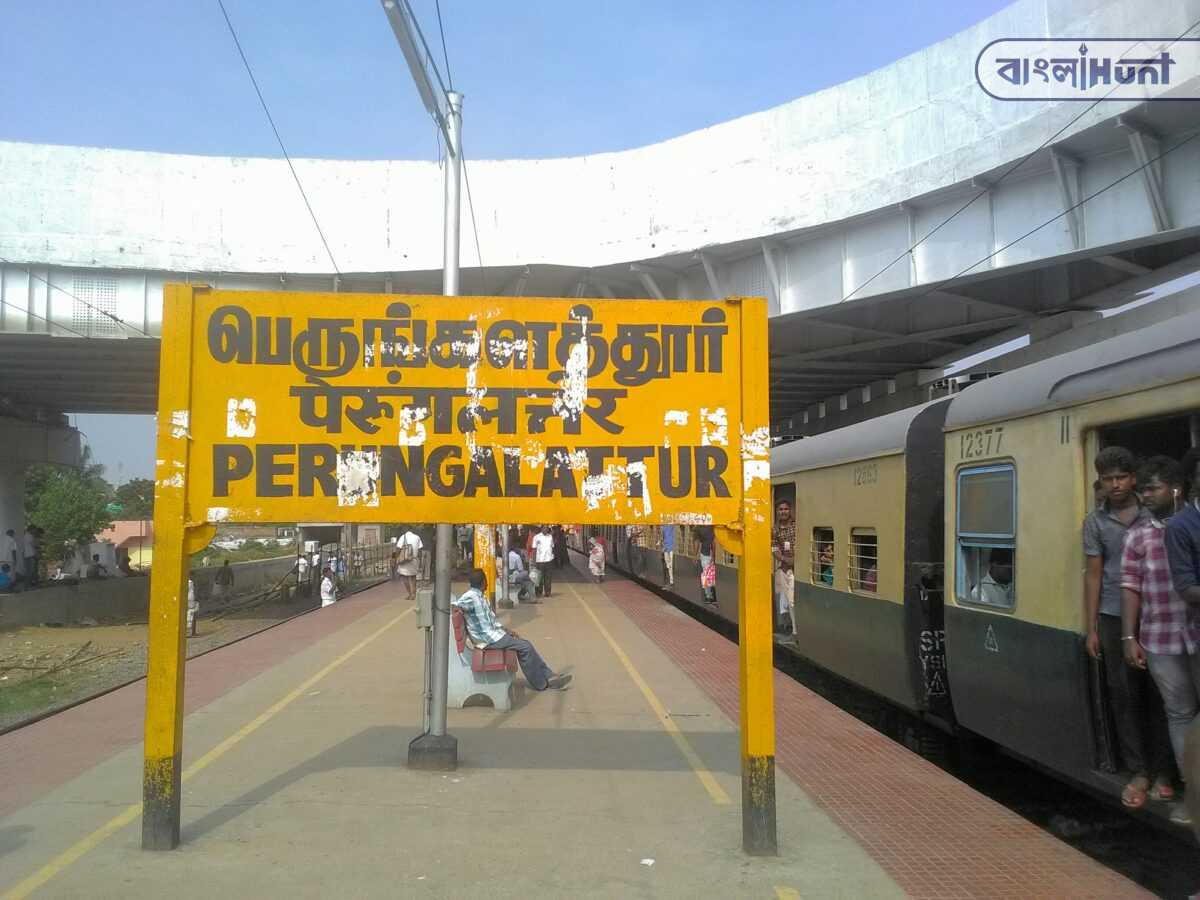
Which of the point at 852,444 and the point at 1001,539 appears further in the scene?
the point at 852,444

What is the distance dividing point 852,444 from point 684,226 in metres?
9.70

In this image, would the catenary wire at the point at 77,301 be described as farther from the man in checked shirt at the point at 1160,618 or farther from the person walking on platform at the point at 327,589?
the man in checked shirt at the point at 1160,618

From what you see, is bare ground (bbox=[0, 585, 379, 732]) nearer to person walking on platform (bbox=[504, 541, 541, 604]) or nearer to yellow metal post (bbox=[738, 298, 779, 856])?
person walking on platform (bbox=[504, 541, 541, 604])

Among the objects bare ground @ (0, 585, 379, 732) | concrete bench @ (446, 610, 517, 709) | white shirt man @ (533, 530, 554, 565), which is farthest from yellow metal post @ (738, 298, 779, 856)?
white shirt man @ (533, 530, 554, 565)

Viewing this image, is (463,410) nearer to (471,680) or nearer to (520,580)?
(471,680)

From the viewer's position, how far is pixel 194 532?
5383 mm

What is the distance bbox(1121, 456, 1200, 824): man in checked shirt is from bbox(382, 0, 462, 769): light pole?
4.09 meters

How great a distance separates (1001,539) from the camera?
262 inches

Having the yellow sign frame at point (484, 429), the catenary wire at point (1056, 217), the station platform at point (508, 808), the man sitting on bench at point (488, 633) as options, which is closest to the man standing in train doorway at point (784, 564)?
the station platform at point (508, 808)

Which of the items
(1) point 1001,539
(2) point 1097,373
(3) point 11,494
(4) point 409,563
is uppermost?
(2) point 1097,373

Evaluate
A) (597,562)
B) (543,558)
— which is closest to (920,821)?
(543,558)

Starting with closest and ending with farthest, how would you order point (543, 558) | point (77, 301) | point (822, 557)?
point (822, 557)
point (77, 301)
point (543, 558)

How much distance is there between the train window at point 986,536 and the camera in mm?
6578

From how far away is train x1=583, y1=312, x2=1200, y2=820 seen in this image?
548cm
